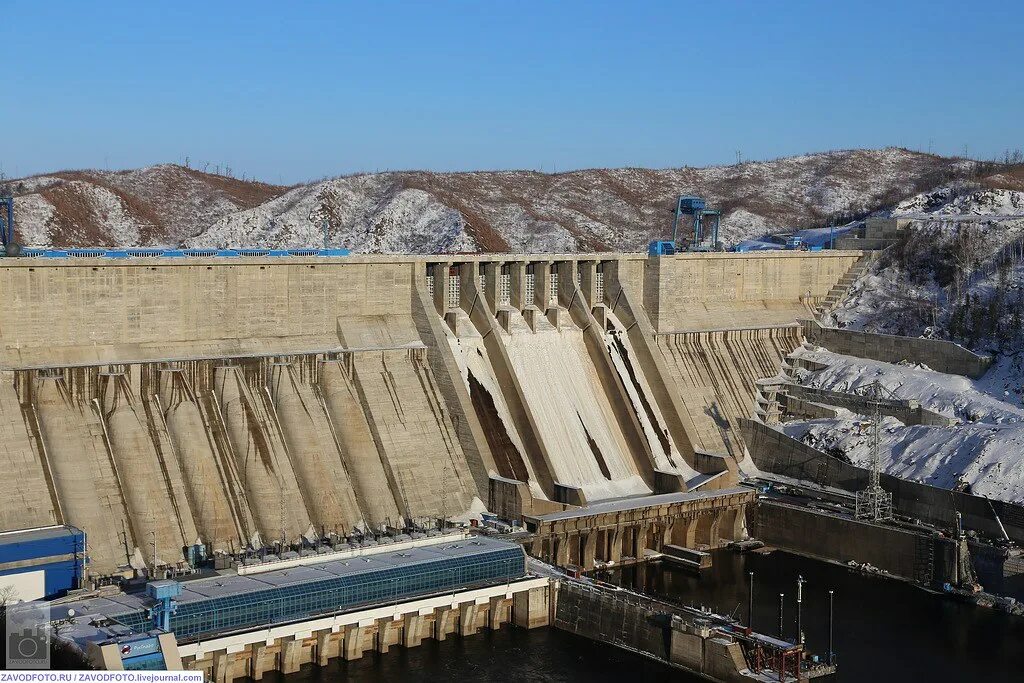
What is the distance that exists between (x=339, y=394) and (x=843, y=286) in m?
37.1

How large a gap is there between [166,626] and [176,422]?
40.0 feet

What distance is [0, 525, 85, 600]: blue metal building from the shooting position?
39.3 metres

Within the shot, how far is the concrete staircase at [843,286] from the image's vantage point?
76.2m

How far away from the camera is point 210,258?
51812 mm

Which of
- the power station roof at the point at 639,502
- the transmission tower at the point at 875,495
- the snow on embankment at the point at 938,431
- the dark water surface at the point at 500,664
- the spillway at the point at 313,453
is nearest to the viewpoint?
the dark water surface at the point at 500,664

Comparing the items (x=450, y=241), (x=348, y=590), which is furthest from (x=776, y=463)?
(x=450, y=241)

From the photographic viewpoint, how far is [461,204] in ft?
362

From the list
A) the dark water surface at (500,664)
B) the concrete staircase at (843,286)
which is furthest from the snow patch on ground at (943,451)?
the dark water surface at (500,664)

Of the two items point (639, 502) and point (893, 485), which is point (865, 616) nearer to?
point (893, 485)

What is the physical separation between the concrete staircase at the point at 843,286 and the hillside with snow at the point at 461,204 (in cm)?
2601

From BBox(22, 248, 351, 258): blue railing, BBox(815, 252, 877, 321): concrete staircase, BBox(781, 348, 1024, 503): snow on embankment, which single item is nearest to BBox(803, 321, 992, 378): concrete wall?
BBox(781, 348, 1024, 503): snow on embankment

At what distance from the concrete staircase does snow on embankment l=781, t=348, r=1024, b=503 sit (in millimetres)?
6249

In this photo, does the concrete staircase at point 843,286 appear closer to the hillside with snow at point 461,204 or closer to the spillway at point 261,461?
the hillside with snow at point 461,204

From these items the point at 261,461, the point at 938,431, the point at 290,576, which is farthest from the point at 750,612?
the point at 938,431
